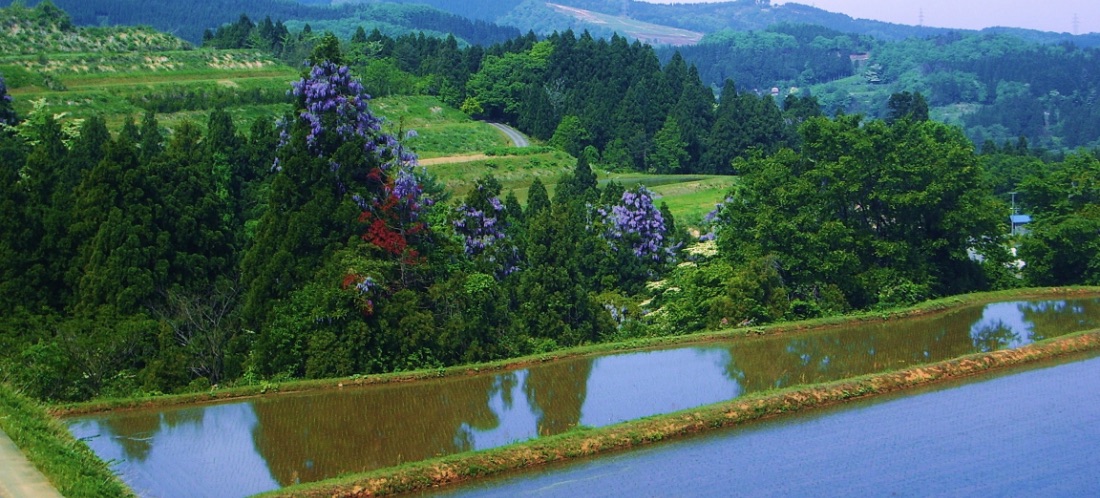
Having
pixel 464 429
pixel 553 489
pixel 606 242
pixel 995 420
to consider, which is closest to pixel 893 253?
pixel 606 242

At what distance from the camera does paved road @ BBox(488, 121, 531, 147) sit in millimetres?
86500

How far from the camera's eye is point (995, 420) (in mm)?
20531

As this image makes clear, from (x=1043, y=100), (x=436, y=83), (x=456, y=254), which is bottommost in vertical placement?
(x=1043, y=100)

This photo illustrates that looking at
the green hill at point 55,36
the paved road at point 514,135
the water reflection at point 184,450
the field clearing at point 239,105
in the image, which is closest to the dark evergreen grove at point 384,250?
the water reflection at point 184,450

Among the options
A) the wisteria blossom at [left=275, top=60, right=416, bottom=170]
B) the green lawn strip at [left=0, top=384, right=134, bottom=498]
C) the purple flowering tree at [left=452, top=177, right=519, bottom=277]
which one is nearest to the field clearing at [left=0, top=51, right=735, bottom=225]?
the purple flowering tree at [left=452, top=177, right=519, bottom=277]

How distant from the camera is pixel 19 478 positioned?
1502 centimetres

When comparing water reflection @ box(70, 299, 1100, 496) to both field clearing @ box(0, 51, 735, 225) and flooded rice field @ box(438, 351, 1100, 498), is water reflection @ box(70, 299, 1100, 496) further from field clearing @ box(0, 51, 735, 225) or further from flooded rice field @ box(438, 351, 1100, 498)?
field clearing @ box(0, 51, 735, 225)

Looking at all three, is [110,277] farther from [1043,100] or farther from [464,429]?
[1043,100]

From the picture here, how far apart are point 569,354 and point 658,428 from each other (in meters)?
7.20

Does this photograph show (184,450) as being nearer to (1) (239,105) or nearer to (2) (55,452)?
(2) (55,452)

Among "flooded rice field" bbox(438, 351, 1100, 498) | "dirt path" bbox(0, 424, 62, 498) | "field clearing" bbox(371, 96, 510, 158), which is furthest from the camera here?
"field clearing" bbox(371, 96, 510, 158)

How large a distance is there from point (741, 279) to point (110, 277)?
13.9 metres

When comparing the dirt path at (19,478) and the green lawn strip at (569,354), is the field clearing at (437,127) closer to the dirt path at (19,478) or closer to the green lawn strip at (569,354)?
the green lawn strip at (569,354)

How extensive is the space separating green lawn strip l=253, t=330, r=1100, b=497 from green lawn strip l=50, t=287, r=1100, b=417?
5.13 m
